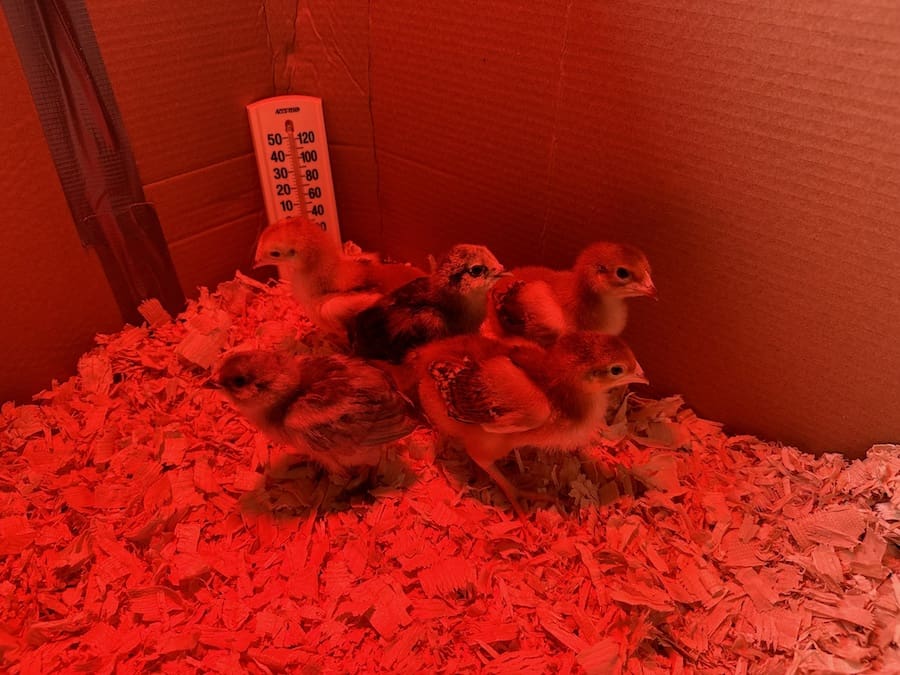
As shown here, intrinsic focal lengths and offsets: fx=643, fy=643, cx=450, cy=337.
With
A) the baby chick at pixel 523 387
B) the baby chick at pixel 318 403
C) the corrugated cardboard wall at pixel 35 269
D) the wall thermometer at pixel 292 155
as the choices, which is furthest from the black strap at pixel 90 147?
the baby chick at pixel 523 387

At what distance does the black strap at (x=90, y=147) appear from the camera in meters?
1.67

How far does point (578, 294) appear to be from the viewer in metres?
1.69

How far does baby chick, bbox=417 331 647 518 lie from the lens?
4.73 feet

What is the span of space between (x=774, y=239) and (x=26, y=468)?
2.06 metres

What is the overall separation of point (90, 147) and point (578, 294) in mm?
1448

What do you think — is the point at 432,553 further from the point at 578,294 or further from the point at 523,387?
the point at 578,294

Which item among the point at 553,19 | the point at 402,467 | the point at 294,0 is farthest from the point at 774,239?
the point at 294,0

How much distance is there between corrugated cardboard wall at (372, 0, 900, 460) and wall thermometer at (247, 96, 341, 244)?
0.29 metres

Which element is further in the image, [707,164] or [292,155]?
[292,155]

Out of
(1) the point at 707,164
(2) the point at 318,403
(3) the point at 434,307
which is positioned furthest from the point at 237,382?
(1) the point at 707,164

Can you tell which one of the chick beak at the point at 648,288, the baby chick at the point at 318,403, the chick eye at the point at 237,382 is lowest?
the baby chick at the point at 318,403

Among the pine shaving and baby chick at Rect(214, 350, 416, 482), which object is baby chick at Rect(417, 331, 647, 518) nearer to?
baby chick at Rect(214, 350, 416, 482)

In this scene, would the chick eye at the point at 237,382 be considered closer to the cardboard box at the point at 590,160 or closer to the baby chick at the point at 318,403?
the baby chick at the point at 318,403

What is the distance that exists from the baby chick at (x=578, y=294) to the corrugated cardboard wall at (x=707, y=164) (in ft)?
0.55
